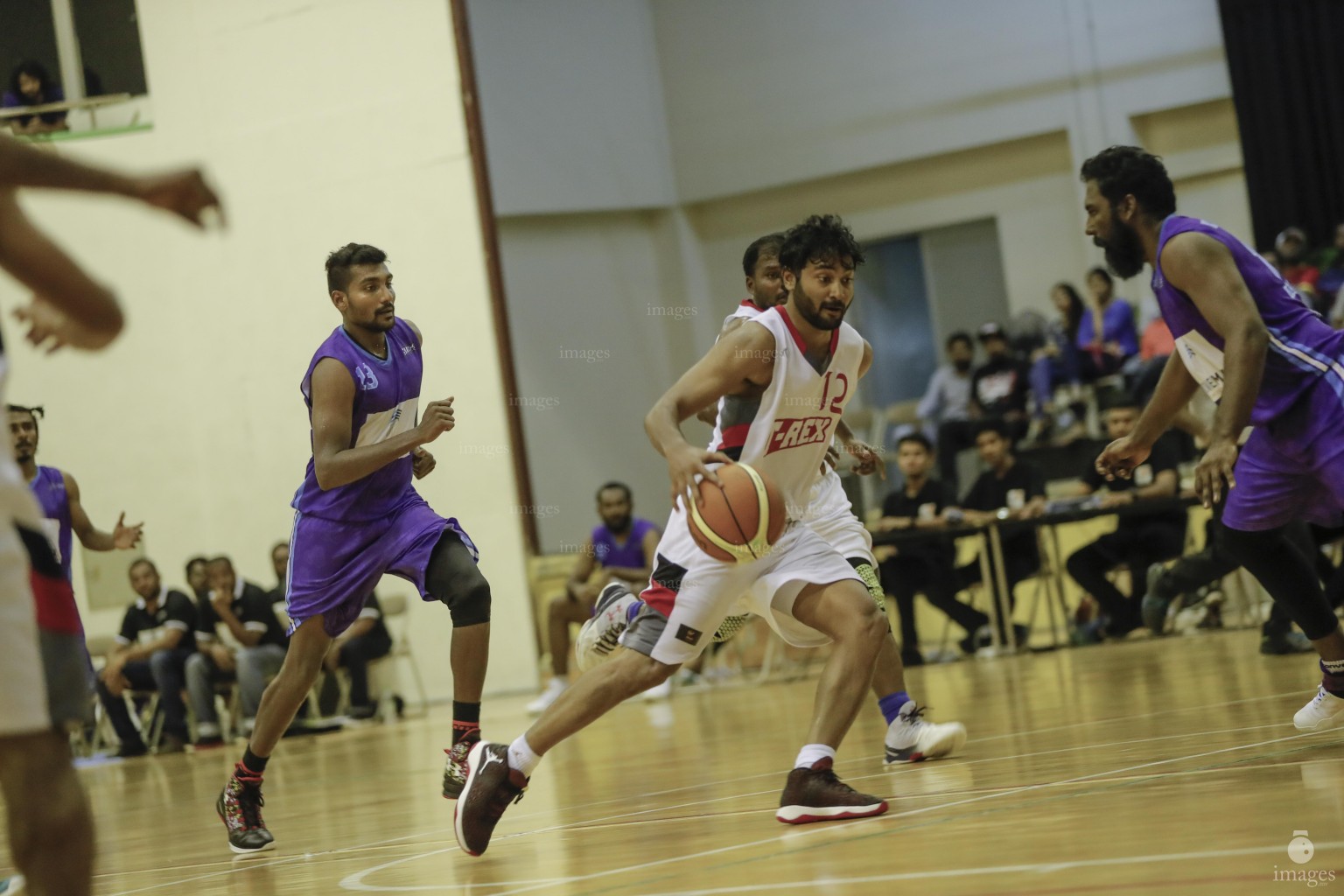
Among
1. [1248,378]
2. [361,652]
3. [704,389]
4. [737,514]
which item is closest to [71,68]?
[361,652]

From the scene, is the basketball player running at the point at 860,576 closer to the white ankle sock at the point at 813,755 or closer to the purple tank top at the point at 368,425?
the white ankle sock at the point at 813,755

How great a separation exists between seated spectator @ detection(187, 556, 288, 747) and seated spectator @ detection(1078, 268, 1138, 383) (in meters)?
7.18

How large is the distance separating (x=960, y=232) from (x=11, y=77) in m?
9.63

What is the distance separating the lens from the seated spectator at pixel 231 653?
1243 centimetres

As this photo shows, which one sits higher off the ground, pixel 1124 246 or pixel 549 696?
pixel 1124 246

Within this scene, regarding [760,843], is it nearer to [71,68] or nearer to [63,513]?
[63,513]

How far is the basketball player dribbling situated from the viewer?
13.1ft

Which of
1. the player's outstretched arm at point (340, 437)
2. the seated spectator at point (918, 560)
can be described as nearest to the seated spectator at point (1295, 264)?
the seated spectator at point (918, 560)

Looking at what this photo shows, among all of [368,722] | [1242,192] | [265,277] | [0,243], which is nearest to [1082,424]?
[1242,192]

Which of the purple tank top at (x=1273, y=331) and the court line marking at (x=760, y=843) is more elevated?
the purple tank top at (x=1273, y=331)

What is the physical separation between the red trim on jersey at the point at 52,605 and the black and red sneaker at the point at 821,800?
6.75 ft

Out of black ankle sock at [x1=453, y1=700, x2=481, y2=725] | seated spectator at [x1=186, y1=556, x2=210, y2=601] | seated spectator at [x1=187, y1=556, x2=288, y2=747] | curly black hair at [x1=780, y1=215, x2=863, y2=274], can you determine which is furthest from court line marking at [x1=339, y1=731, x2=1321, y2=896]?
seated spectator at [x1=186, y1=556, x2=210, y2=601]

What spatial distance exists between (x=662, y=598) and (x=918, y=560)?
749cm

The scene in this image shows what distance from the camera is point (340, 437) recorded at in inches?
205
